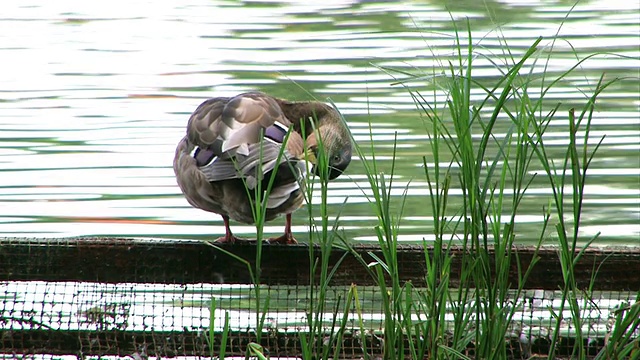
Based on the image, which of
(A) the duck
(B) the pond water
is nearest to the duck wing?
(A) the duck

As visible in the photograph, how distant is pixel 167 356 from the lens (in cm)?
329

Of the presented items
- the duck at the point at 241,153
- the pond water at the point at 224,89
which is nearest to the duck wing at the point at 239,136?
the duck at the point at 241,153

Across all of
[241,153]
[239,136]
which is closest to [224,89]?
[239,136]

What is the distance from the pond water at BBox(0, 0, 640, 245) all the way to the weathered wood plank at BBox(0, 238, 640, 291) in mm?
350

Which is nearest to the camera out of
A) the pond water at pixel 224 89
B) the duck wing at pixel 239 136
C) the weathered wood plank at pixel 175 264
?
the weathered wood plank at pixel 175 264

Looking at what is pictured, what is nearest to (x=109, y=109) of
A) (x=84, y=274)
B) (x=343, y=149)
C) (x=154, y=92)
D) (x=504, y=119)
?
(x=154, y=92)

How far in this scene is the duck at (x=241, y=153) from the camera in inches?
155

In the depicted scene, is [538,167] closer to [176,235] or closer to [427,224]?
[427,224]

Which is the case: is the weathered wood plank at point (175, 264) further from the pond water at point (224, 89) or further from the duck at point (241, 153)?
the duck at point (241, 153)

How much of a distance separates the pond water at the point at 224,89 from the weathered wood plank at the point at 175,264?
1.15 ft

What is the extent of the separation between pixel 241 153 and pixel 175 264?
26.5 inches

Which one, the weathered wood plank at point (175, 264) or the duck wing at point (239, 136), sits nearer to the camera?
the weathered wood plank at point (175, 264)

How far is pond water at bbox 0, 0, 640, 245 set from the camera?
6793 millimetres

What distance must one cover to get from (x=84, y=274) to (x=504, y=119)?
6066 millimetres
